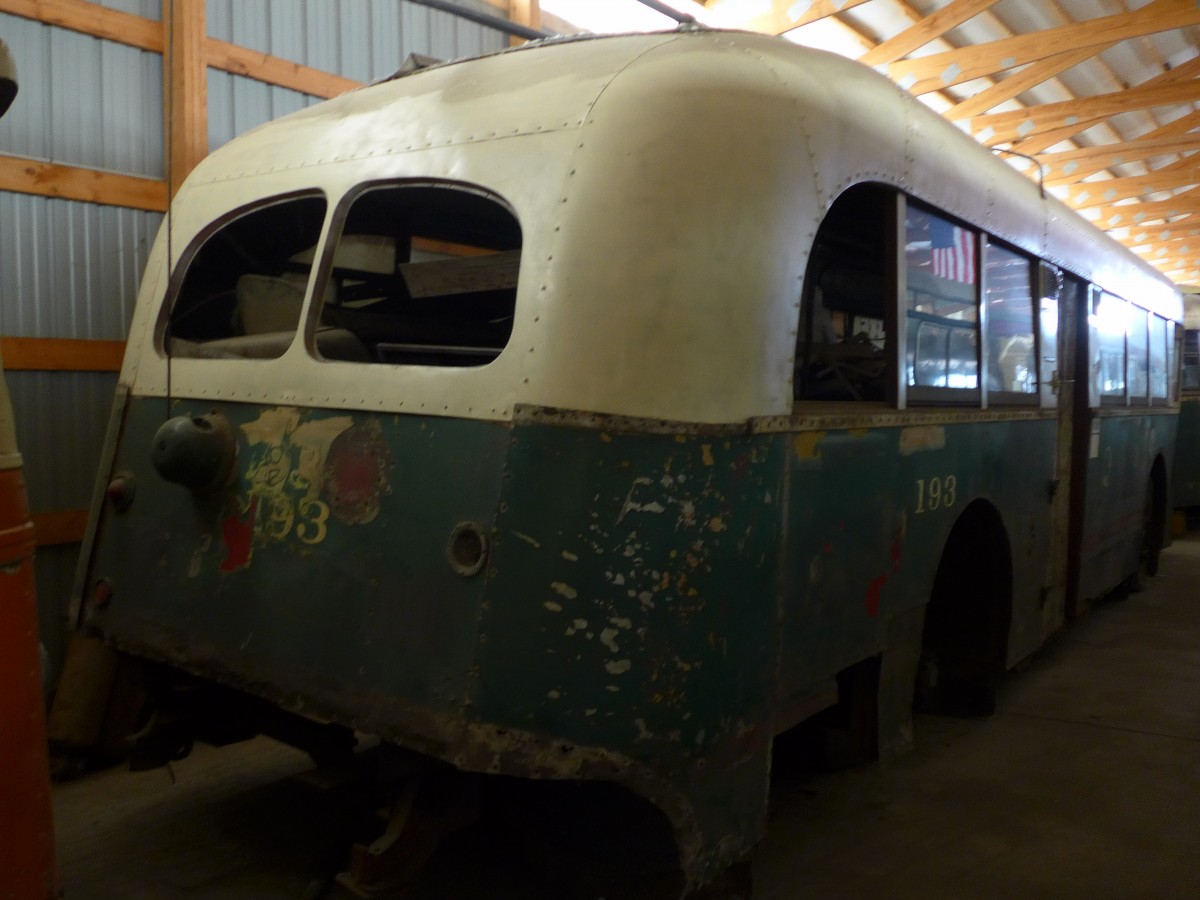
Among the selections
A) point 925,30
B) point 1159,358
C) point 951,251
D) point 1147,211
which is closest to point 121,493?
point 951,251

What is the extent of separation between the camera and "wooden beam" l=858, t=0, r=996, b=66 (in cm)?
738

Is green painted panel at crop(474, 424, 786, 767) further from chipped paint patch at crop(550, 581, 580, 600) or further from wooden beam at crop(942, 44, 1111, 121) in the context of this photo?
wooden beam at crop(942, 44, 1111, 121)

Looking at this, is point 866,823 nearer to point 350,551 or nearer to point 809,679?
point 809,679

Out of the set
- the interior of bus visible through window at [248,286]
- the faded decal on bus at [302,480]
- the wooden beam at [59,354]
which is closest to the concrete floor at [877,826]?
the faded decal on bus at [302,480]

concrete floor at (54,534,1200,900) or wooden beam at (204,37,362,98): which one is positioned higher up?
wooden beam at (204,37,362,98)

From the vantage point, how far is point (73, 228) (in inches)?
168

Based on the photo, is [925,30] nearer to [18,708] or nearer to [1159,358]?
[1159,358]

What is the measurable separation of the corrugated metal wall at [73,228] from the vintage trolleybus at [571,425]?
1.19 m

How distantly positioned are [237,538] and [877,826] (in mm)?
2438

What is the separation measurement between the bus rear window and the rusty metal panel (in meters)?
1.50

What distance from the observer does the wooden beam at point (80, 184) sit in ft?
13.2

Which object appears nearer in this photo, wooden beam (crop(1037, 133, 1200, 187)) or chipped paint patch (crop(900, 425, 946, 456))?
chipped paint patch (crop(900, 425, 946, 456))

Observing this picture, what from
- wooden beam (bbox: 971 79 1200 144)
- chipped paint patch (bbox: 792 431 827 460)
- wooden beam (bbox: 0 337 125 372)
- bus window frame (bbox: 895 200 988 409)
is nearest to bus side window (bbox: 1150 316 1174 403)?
wooden beam (bbox: 971 79 1200 144)

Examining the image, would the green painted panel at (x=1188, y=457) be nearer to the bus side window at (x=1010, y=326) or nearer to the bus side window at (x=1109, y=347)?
the bus side window at (x=1109, y=347)
